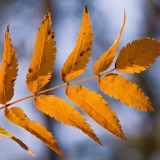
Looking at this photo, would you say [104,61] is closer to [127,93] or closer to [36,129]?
[127,93]

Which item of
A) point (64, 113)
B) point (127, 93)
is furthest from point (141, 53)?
point (64, 113)

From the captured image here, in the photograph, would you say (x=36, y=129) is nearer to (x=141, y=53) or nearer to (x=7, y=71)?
(x=7, y=71)

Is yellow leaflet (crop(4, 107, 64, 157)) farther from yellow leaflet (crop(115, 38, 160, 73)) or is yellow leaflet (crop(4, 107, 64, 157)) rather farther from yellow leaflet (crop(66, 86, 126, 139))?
yellow leaflet (crop(115, 38, 160, 73))

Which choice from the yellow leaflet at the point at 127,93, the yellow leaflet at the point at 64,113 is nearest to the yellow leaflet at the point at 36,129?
the yellow leaflet at the point at 64,113

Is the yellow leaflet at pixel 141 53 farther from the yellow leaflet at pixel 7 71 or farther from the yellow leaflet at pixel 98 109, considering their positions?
the yellow leaflet at pixel 7 71

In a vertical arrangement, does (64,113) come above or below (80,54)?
below

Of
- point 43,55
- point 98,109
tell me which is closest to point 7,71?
point 43,55
